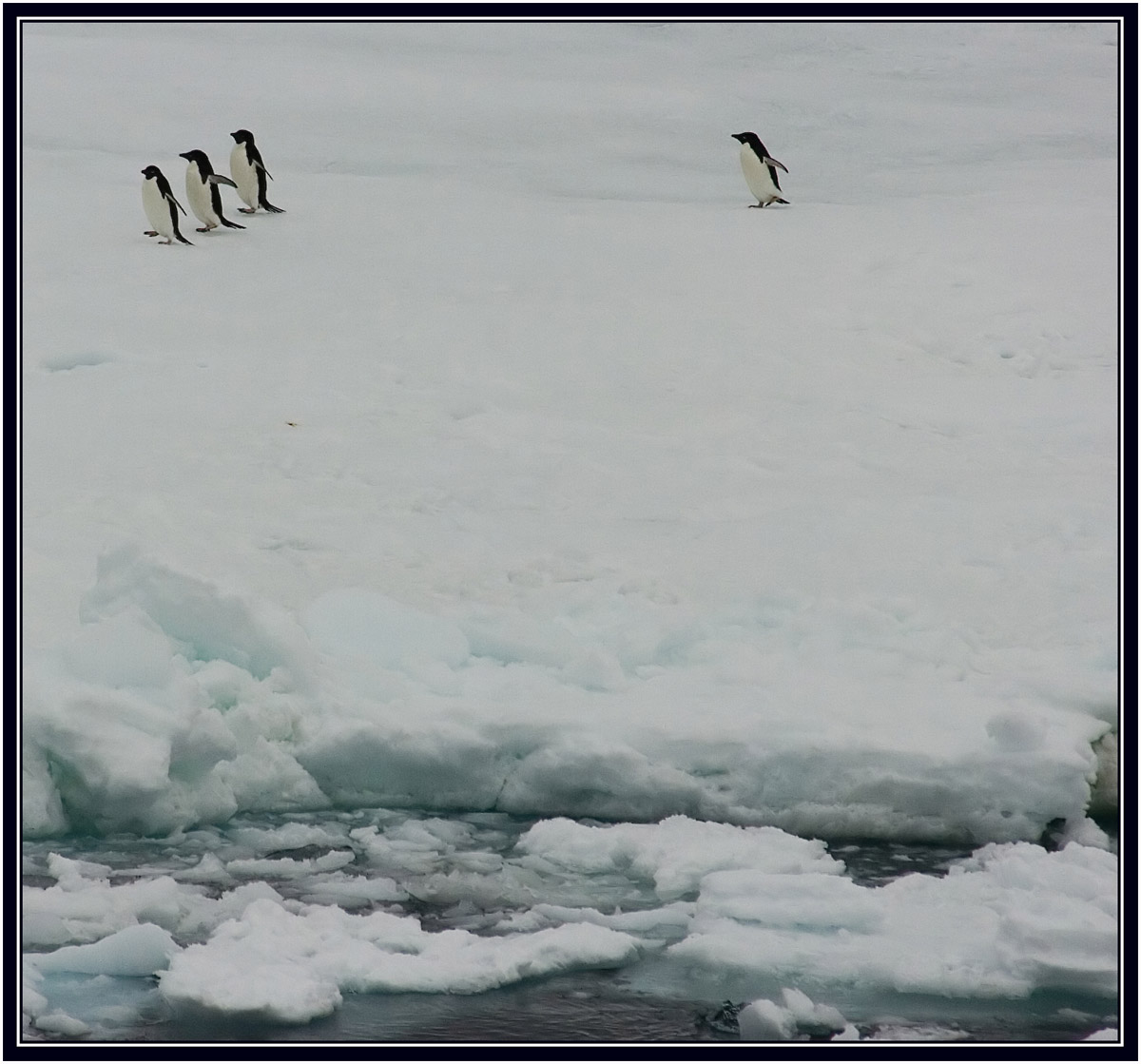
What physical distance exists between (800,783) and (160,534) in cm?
213

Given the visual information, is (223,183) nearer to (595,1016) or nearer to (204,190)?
(204,190)

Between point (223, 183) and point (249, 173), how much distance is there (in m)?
0.15

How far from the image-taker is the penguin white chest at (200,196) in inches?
310

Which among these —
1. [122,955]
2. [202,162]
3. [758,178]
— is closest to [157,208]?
[202,162]

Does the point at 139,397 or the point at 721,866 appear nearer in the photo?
the point at 721,866

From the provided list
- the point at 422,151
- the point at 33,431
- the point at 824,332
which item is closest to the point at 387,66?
the point at 422,151

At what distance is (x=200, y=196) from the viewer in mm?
7879

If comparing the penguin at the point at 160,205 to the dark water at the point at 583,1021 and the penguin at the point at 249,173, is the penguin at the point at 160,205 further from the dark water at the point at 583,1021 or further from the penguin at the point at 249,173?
the dark water at the point at 583,1021

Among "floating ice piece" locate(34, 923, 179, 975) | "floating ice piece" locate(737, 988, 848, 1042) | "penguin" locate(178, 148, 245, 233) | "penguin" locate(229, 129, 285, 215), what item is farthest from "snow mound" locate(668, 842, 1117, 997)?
"penguin" locate(229, 129, 285, 215)

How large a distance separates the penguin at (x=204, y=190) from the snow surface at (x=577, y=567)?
195 millimetres

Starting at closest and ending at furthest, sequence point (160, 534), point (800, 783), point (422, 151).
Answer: point (800, 783) → point (160, 534) → point (422, 151)

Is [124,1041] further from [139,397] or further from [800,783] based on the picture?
[139,397]

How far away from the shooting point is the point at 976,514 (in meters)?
5.00

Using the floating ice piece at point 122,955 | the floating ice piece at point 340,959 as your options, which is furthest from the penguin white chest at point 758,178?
the floating ice piece at point 122,955
